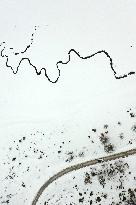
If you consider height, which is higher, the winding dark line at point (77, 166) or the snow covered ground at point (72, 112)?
the snow covered ground at point (72, 112)

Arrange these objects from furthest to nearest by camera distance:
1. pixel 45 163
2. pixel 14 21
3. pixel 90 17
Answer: pixel 14 21 → pixel 90 17 → pixel 45 163

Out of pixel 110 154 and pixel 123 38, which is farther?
pixel 123 38

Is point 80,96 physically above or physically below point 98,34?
below

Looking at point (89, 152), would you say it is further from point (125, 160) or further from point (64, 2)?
point (64, 2)

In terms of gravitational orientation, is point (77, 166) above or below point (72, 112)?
below

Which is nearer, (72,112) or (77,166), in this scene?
(77,166)

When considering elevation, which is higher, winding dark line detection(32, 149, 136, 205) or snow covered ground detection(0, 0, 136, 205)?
snow covered ground detection(0, 0, 136, 205)

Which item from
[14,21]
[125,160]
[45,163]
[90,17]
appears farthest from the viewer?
[14,21]

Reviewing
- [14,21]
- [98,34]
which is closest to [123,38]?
[98,34]

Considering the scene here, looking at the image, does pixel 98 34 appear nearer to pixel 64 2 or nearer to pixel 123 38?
pixel 123 38

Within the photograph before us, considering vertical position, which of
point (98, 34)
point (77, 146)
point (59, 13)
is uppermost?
point (59, 13)
